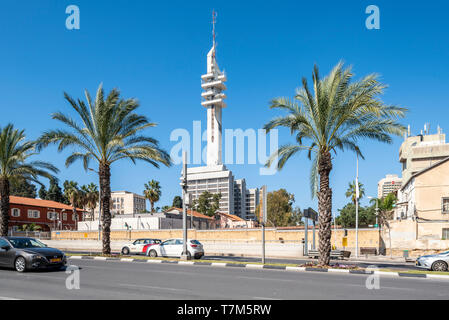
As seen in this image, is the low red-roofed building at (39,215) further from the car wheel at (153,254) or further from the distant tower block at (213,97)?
the distant tower block at (213,97)

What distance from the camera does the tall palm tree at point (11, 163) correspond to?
29.4m

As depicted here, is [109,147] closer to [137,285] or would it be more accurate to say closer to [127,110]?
[127,110]

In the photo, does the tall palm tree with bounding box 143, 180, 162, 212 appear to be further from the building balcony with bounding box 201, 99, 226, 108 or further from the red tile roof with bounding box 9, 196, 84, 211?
the building balcony with bounding box 201, 99, 226, 108

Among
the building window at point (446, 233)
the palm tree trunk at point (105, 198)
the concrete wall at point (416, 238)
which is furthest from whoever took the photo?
the building window at point (446, 233)

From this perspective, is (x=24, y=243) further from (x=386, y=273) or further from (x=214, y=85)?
(x=214, y=85)

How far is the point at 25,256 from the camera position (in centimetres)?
1450

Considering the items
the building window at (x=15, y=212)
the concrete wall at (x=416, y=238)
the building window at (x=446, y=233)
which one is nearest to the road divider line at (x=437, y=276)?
the concrete wall at (x=416, y=238)

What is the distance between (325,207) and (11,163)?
23159 millimetres

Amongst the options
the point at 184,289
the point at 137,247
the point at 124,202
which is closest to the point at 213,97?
the point at 124,202

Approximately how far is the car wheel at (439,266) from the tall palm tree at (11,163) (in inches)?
1061

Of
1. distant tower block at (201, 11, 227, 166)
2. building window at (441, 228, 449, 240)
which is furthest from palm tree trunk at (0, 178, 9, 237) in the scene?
distant tower block at (201, 11, 227, 166)

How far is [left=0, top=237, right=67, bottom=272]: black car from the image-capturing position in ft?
47.4
